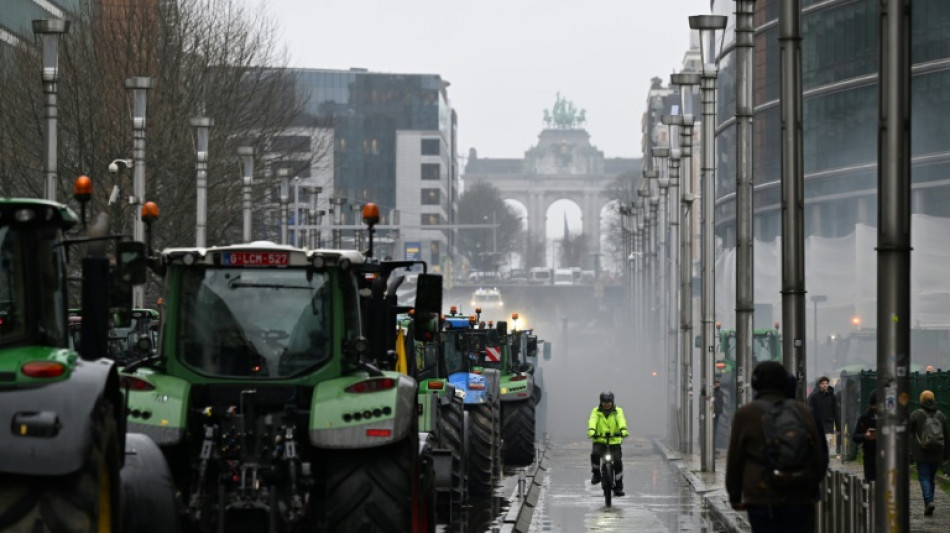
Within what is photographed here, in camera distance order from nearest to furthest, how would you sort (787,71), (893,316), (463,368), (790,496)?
(790,496)
(893,316)
(787,71)
(463,368)

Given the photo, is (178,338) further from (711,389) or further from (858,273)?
(858,273)

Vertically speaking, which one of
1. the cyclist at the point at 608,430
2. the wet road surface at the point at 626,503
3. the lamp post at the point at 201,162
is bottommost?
Result: the wet road surface at the point at 626,503

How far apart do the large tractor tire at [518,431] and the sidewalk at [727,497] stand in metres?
3.24

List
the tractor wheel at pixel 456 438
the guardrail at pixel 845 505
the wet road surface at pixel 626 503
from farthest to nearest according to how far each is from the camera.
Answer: the wet road surface at pixel 626 503
the tractor wheel at pixel 456 438
the guardrail at pixel 845 505

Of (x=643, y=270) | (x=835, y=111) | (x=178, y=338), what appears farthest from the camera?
(x=643, y=270)

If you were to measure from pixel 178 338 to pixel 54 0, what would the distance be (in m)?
64.8

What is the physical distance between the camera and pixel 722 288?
101062mm

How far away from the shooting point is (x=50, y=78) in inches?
1590

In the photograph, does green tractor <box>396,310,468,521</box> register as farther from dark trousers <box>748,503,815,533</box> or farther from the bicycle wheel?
dark trousers <box>748,503,815,533</box>

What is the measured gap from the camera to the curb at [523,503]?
27.0m

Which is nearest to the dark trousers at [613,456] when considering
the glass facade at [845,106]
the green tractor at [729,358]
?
the green tractor at [729,358]

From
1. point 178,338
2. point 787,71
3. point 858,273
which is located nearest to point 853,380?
point 787,71

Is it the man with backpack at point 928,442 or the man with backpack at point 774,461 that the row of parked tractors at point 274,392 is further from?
the man with backpack at point 928,442

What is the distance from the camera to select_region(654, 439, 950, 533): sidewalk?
2659cm
